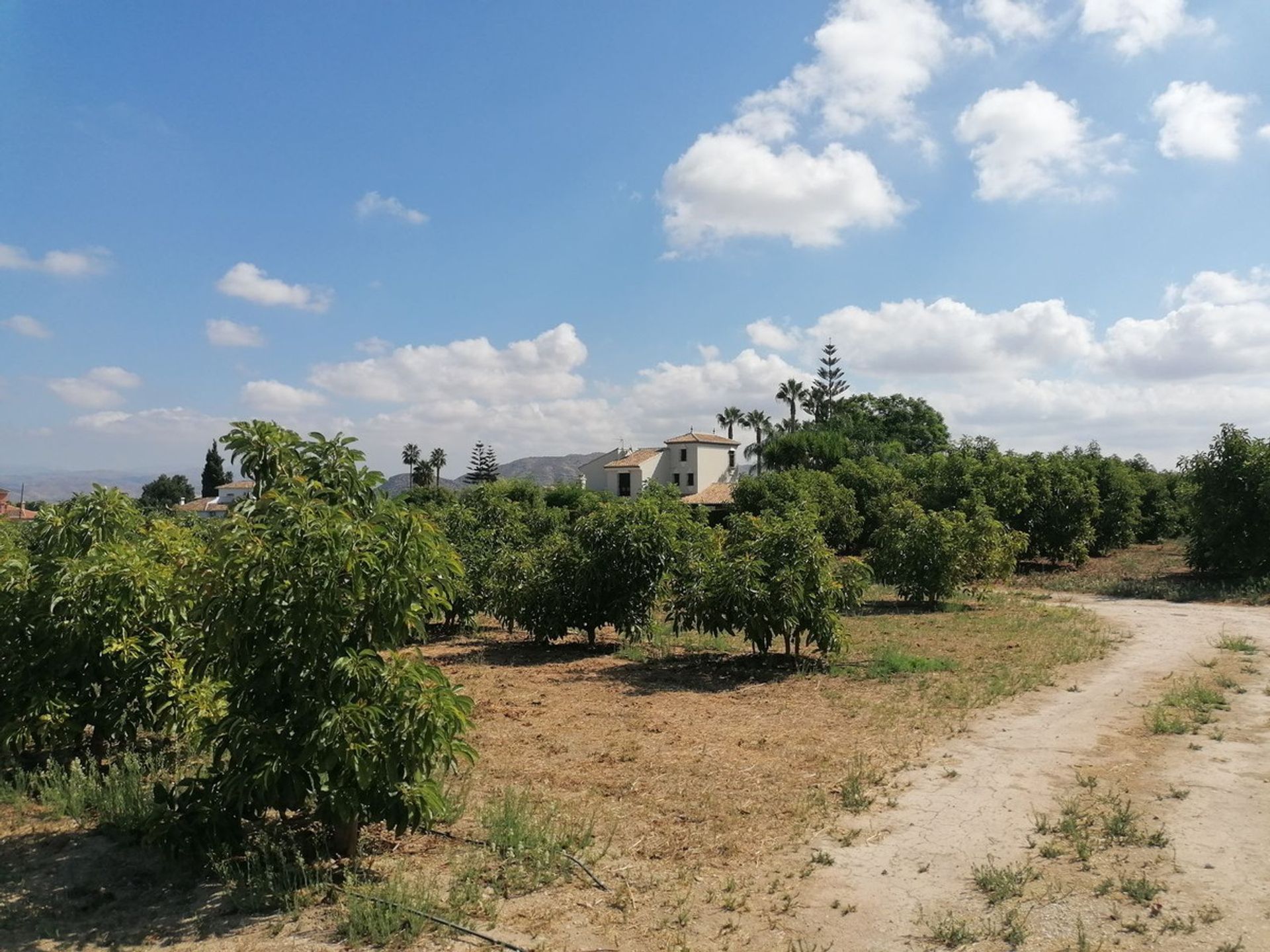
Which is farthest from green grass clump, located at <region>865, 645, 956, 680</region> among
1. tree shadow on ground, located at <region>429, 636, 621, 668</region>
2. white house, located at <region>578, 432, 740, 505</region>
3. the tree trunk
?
white house, located at <region>578, 432, 740, 505</region>

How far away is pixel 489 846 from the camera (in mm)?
5383

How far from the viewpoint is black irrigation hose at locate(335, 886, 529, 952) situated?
13.6 feet

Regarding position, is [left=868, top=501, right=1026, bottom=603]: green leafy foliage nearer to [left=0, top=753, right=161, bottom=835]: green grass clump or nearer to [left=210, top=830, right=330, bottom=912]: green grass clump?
[left=0, top=753, right=161, bottom=835]: green grass clump

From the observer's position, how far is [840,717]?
8797mm

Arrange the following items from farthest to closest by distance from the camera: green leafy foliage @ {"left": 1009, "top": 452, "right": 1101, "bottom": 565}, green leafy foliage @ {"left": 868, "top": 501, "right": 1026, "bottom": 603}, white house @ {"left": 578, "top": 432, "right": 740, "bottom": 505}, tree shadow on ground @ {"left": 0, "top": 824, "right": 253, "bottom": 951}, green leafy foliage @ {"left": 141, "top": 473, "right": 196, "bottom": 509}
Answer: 1. green leafy foliage @ {"left": 141, "top": 473, "right": 196, "bottom": 509}
2. white house @ {"left": 578, "top": 432, "right": 740, "bottom": 505}
3. green leafy foliage @ {"left": 1009, "top": 452, "right": 1101, "bottom": 565}
4. green leafy foliage @ {"left": 868, "top": 501, "right": 1026, "bottom": 603}
5. tree shadow on ground @ {"left": 0, "top": 824, "right": 253, "bottom": 951}

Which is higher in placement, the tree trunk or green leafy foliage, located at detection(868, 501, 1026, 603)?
green leafy foliage, located at detection(868, 501, 1026, 603)

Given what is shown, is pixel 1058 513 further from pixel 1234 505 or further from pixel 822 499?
pixel 822 499

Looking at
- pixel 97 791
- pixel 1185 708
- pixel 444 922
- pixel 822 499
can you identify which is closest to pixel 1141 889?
pixel 444 922

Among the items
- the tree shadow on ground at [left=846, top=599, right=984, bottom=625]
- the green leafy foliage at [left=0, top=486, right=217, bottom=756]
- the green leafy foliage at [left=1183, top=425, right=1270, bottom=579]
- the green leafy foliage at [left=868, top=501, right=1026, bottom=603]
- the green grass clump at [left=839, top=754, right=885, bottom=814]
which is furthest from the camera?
the green leafy foliage at [left=1183, top=425, right=1270, bottom=579]

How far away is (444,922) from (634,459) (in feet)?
225

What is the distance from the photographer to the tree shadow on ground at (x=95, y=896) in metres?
4.40

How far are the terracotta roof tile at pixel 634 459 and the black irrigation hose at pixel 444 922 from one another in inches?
2612

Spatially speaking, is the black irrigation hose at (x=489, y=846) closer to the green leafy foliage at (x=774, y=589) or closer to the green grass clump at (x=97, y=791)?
the green grass clump at (x=97, y=791)

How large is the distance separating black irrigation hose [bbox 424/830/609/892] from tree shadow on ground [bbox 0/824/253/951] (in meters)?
1.35
